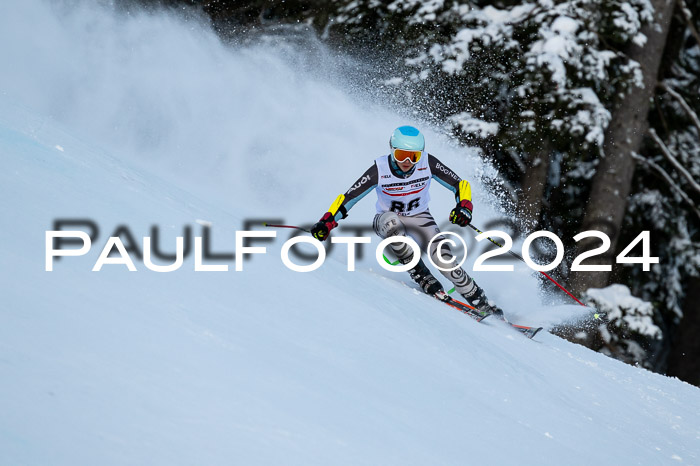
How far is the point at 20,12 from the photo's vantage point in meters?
7.93

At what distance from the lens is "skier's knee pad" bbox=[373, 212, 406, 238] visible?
525 cm

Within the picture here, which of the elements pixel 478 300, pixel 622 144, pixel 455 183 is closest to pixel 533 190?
pixel 622 144

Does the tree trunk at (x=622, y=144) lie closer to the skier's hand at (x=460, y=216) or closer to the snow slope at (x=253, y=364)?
the snow slope at (x=253, y=364)

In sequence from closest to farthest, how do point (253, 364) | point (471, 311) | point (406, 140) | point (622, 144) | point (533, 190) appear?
point (253, 364) < point (406, 140) < point (471, 311) < point (622, 144) < point (533, 190)

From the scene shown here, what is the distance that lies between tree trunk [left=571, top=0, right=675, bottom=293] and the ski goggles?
5.02 meters

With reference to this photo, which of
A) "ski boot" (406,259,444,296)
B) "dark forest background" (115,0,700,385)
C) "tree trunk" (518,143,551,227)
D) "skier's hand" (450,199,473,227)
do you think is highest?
"dark forest background" (115,0,700,385)

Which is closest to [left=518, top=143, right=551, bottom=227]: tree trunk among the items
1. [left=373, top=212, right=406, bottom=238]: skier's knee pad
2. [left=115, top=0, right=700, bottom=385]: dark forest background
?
[left=115, top=0, right=700, bottom=385]: dark forest background

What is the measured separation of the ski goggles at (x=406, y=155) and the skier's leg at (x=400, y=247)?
48cm

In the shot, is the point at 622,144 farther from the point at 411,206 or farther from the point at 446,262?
the point at 446,262

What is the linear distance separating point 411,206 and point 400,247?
353 mm

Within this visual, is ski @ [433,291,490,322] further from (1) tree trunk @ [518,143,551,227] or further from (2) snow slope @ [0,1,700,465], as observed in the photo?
(1) tree trunk @ [518,143,551,227]

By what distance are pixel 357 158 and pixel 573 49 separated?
2841 millimetres

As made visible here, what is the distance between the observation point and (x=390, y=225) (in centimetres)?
526

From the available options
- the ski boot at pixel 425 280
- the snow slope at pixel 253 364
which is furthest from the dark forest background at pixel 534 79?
the ski boot at pixel 425 280
